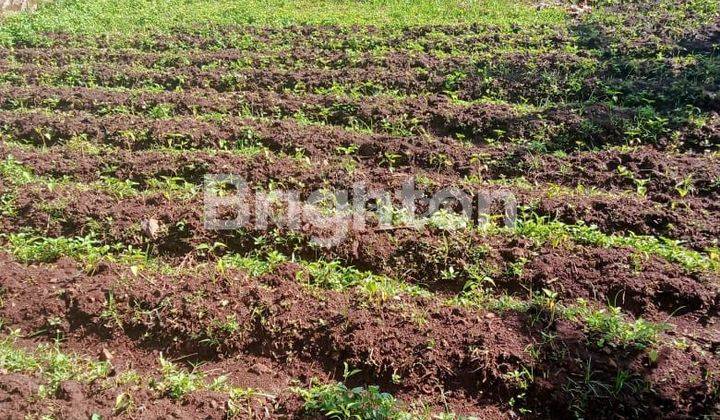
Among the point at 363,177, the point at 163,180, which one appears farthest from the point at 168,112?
the point at 363,177

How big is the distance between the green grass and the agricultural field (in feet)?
5.70

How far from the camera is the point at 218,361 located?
3768 mm

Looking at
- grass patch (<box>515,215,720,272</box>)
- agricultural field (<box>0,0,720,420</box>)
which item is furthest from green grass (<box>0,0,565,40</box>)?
grass patch (<box>515,215,720,272</box>)

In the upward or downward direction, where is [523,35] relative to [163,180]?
upward

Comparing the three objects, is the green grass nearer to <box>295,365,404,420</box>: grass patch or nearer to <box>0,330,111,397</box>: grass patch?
<box>0,330,111,397</box>: grass patch

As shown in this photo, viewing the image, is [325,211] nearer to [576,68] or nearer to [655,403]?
[655,403]

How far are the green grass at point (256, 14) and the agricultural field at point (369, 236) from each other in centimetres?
174

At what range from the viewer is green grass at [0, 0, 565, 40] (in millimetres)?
9781

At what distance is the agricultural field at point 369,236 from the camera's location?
3.45m

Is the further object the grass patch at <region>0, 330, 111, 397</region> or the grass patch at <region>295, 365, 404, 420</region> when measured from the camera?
the grass patch at <region>0, 330, 111, 397</region>

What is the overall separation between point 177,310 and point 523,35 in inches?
273

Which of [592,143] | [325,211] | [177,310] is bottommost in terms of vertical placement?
[177,310]

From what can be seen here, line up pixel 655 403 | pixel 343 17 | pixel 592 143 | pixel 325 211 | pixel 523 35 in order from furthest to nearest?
pixel 343 17, pixel 523 35, pixel 592 143, pixel 325 211, pixel 655 403

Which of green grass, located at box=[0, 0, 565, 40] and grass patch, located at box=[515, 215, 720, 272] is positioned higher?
green grass, located at box=[0, 0, 565, 40]
